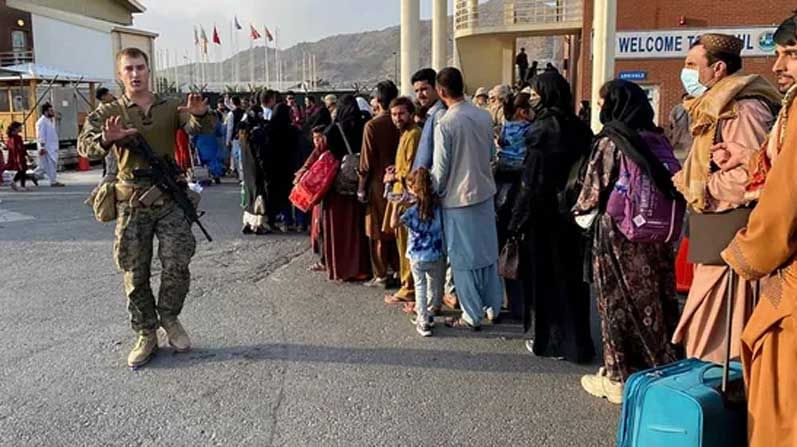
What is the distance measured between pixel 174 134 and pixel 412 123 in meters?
1.84

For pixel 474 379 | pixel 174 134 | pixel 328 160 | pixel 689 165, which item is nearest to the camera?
pixel 689 165

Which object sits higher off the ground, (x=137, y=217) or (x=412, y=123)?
(x=412, y=123)

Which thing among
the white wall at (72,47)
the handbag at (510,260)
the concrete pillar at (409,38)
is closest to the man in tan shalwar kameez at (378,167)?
the handbag at (510,260)

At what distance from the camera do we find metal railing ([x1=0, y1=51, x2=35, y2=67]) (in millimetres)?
31609

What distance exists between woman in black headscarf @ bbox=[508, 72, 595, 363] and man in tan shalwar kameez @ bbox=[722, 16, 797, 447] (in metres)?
2.02

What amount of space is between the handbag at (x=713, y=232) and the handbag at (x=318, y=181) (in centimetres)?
407

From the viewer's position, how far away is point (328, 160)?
6684mm

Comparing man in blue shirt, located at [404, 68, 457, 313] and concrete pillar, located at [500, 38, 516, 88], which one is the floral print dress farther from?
concrete pillar, located at [500, 38, 516, 88]

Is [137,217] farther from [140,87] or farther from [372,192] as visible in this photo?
[372,192]

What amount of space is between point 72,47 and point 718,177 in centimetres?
3614

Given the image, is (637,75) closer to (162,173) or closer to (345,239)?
(345,239)

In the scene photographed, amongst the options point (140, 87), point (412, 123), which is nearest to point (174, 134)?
point (140, 87)

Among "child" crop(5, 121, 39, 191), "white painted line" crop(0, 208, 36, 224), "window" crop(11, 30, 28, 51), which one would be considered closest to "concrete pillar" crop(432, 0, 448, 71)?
"child" crop(5, 121, 39, 191)

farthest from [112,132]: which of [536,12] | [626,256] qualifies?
[536,12]
